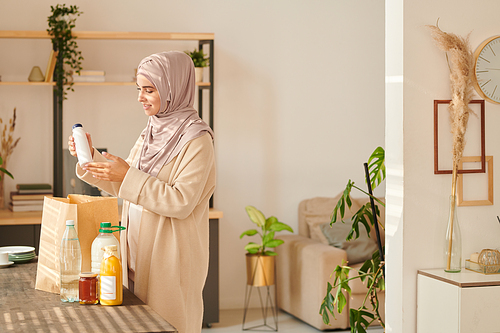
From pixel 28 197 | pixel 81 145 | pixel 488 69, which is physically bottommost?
pixel 28 197

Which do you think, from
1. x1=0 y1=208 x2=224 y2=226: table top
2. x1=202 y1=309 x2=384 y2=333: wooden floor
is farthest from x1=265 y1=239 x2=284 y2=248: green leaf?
x1=0 y1=208 x2=224 y2=226: table top

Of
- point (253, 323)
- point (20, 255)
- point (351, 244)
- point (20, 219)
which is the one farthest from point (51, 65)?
point (351, 244)

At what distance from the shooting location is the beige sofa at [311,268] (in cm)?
371

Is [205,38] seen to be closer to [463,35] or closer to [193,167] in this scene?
Answer: [463,35]

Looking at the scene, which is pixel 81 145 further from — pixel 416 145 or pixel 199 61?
pixel 199 61

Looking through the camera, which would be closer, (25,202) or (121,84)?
(25,202)

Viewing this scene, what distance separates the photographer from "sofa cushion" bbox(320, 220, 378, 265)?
154 inches

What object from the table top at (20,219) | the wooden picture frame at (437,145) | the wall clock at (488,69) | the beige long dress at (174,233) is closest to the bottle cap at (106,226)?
the beige long dress at (174,233)

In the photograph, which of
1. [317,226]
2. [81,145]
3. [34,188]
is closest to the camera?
[81,145]

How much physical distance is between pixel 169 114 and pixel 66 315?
80 cm

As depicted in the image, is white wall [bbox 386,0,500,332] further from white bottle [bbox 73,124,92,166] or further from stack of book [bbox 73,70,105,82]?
stack of book [bbox 73,70,105,82]

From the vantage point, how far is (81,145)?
1619 millimetres

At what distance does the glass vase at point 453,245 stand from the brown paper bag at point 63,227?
4.61 feet

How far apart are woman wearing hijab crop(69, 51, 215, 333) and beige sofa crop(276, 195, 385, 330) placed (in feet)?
6.58
